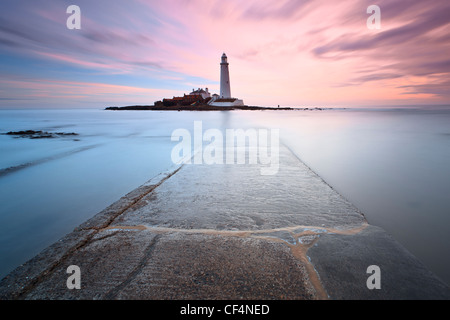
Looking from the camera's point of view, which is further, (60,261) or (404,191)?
(404,191)

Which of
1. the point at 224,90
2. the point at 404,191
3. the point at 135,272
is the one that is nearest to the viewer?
the point at 135,272

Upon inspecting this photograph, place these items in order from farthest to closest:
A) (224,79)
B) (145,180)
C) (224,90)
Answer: (224,90) < (224,79) < (145,180)

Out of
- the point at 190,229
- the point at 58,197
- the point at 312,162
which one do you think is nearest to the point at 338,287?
the point at 190,229

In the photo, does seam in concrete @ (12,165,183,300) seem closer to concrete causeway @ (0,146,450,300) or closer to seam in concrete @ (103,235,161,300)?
concrete causeway @ (0,146,450,300)

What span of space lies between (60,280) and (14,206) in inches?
122

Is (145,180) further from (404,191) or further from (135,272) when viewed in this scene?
(404,191)

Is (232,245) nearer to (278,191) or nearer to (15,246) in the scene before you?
(278,191)

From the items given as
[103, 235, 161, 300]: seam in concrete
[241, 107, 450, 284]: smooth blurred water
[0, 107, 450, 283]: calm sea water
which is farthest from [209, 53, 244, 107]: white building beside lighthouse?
[103, 235, 161, 300]: seam in concrete

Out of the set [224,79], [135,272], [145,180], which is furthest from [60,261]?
[224,79]

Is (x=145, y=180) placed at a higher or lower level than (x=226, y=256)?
higher

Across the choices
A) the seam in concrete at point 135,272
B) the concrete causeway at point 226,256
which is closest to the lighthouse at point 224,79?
the concrete causeway at point 226,256

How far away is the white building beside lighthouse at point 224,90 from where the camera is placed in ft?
208

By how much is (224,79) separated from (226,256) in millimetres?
69289

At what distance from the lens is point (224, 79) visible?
6550 cm
